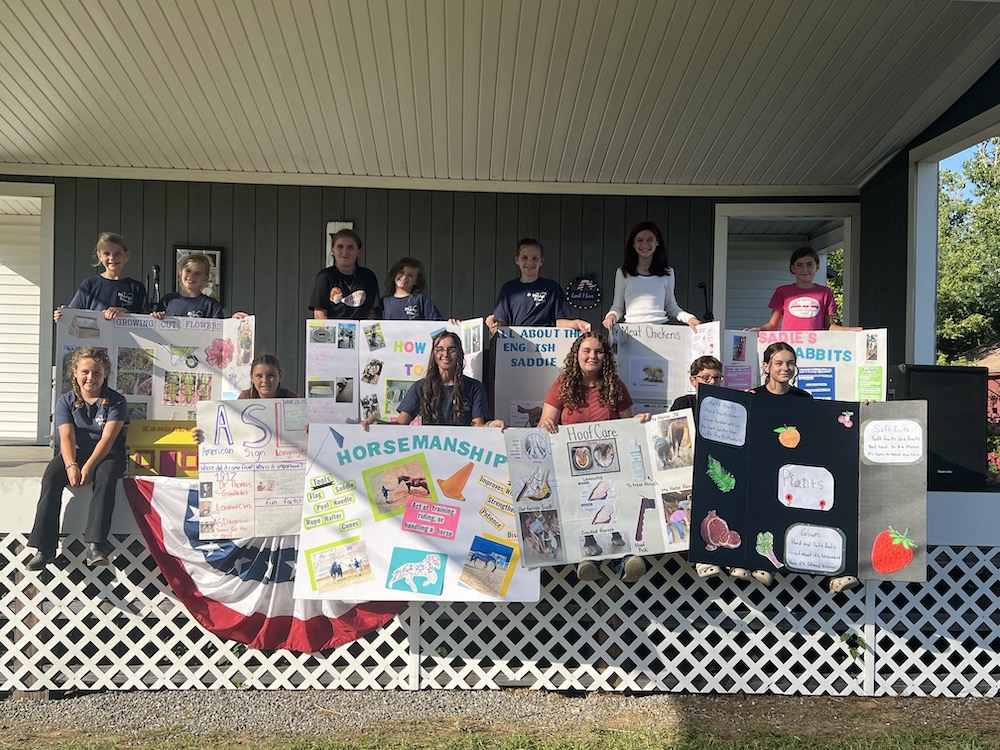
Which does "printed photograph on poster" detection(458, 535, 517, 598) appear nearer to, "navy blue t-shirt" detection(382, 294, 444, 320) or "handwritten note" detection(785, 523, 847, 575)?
"handwritten note" detection(785, 523, 847, 575)

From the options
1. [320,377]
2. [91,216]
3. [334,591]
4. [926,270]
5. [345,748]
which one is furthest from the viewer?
[91,216]

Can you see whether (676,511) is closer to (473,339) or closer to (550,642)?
(550,642)

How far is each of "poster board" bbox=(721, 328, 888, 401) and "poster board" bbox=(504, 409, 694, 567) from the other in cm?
107

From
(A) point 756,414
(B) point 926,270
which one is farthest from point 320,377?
(B) point 926,270

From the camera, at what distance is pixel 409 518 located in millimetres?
4098

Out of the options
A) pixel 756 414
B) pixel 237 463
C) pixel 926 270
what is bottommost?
pixel 237 463

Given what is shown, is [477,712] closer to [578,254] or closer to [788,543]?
[788,543]

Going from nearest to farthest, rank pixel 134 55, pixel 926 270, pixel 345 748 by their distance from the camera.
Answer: pixel 345 748 < pixel 134 55 < pixel 926 270

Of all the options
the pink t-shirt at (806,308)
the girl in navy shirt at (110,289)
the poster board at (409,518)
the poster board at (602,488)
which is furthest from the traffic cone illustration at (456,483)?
the pink t-shirt at (806,308)

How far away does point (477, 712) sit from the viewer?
163 inches

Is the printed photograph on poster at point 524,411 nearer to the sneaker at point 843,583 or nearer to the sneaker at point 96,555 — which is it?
the sneaker at point 843,583

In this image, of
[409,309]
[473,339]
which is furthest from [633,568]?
[409,309]

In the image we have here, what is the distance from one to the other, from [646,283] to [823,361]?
113 cm

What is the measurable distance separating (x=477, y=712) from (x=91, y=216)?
19.1ft
